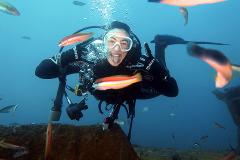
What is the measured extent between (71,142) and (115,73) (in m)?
1.77

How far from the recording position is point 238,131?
535 inches

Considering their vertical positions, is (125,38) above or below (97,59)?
above

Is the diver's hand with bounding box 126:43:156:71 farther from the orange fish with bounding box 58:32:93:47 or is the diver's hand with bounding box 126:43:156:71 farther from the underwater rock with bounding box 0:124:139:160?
the underwater rock with bounding box 0:124:139:160

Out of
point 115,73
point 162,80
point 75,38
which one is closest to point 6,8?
point 75,38

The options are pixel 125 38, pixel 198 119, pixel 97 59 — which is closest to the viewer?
pixel 125 38

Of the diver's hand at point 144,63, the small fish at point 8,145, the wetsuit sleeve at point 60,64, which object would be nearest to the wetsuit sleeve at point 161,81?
the diver's hand at point 144,63

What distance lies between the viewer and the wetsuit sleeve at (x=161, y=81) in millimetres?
6126

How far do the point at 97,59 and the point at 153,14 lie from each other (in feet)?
245

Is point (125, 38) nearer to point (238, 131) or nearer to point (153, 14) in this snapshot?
point (238, 131)

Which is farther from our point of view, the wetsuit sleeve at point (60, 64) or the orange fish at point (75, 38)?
the wetsuit sleeve at point (60, 64)

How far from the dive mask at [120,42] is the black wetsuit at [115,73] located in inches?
12.4

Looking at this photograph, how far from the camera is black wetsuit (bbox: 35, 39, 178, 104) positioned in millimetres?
6023

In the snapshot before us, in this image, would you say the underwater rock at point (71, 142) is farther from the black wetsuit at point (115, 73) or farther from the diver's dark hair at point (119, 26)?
the diver's dark hair at point (119, 26)

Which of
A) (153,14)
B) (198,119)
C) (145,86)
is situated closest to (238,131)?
(145,86)
